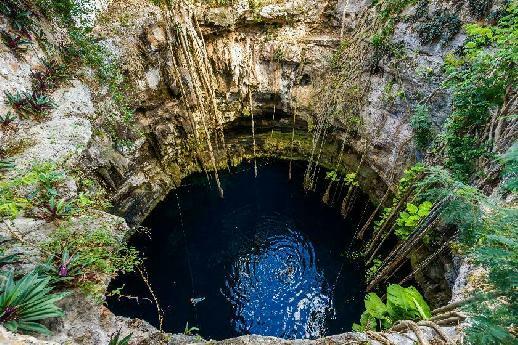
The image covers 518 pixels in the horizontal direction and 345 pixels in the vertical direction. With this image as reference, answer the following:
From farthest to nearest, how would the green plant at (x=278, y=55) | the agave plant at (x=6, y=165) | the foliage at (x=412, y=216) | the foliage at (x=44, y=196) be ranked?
the green plant at (x=278, y=55) < the foliage at (x=412, y=216) < the agave plant at (x=6, y=165) < the foliage at (x=44, y=196)

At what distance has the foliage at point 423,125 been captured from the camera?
7371 millimetres

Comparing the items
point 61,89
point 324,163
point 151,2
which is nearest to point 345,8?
point 324,163

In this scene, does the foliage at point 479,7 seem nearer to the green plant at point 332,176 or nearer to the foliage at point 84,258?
the green plant at point 332,176

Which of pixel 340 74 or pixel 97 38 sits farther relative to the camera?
pixel 340 74

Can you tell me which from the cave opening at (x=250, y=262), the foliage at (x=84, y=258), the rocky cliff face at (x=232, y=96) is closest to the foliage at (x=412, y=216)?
the rocky cliff face at (x=232, y=96)

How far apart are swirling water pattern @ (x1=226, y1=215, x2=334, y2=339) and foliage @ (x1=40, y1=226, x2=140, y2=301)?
3688 millimetres

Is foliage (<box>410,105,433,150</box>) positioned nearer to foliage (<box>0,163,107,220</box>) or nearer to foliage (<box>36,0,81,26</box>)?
foliage (<box>0,163,107,220</box>)

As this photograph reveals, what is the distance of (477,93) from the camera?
19.2 ft

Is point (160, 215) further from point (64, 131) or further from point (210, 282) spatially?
point (64, 131)

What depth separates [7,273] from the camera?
417 cm

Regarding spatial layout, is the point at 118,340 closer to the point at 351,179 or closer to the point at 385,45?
the point at 351,179

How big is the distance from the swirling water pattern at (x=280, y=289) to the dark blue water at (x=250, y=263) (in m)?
0.02

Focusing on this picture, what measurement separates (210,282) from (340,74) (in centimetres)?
720

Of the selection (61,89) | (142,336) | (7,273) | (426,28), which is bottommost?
(142,336)
